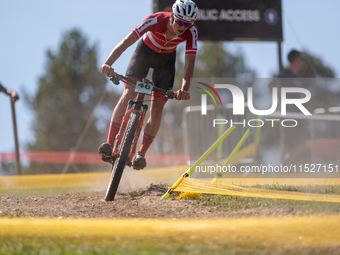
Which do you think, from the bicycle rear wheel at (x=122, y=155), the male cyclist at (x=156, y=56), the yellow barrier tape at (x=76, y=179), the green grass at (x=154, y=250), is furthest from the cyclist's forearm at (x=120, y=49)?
the green grass at (x=154, y=250)

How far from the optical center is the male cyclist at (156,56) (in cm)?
380

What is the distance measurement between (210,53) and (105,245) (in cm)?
3869

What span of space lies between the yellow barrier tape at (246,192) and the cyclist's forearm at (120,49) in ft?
4.75

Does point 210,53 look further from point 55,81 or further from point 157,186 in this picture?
point 157,186

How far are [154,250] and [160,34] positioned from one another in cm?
279

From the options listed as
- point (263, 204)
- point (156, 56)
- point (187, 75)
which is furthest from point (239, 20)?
point (263, 204)

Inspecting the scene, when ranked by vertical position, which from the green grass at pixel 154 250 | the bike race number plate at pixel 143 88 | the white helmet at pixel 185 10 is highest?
the white helmet at pixel 185 10

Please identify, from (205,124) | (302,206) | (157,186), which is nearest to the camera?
(302,206)

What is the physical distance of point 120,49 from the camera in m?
3.89

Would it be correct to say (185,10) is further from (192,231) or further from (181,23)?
(192,231)

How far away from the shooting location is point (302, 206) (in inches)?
121

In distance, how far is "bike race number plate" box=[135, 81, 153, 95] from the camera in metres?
3.81

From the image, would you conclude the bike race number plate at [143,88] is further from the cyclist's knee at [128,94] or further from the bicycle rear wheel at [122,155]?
the cyclist's knee at [128,94]

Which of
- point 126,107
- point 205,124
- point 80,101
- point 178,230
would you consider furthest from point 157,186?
point 80,101
